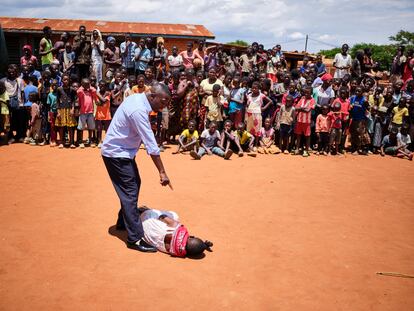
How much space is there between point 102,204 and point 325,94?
679 centimetres

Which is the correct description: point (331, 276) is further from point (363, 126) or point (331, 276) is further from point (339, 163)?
point (363, 126)

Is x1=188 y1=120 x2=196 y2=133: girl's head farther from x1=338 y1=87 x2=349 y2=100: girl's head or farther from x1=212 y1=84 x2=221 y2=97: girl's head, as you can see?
x1=338 y1=87 x2=349 y2=100: girl's head

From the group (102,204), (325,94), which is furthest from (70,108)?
(325,94)

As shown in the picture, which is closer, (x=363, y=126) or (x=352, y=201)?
(x=352, y=201)

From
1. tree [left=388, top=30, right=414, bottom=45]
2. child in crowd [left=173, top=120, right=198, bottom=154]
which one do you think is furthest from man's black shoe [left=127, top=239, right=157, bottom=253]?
tree [left=388, top=30, right=414, bottom=45]

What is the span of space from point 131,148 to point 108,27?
14.2 m

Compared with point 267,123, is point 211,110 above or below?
above

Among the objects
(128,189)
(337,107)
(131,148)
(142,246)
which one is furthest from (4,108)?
(337,107)

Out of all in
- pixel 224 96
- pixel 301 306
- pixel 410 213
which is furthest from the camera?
pixel 224 96

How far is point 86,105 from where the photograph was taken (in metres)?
8.99

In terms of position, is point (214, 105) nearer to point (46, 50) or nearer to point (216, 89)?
point (216, 89)

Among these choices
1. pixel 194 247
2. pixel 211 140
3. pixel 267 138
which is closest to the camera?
pixel 194 247

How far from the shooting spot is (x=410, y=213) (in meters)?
5.79

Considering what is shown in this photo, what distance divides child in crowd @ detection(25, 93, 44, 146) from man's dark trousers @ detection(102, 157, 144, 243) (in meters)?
6.04
